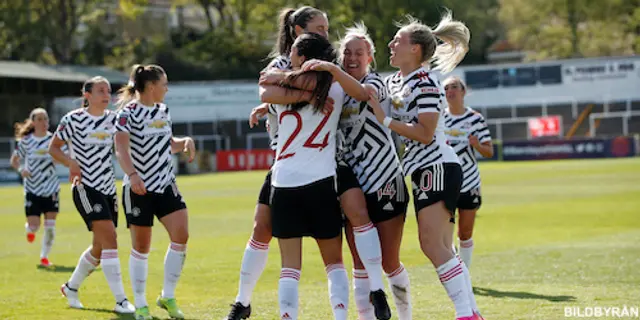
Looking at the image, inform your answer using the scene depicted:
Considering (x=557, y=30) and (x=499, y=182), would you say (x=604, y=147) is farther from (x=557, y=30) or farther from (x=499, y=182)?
(x=557, y=30)

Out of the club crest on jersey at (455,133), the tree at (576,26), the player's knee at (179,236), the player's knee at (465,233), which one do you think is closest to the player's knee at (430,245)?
the player's knee at (179,236)

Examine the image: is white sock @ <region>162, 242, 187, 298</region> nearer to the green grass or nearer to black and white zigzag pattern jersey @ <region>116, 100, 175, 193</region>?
the green grass

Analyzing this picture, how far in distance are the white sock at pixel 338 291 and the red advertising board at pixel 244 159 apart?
4247 centimetres

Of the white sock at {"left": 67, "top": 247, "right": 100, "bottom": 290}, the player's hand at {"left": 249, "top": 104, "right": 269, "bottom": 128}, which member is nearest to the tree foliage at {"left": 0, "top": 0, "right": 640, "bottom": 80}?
the white sock at {"left": 67, "top": 247, "right": 100, "bottom": 290}

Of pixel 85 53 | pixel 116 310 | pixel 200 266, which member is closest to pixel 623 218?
pixel 200 266

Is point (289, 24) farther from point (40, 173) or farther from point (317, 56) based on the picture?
point (40, 173)

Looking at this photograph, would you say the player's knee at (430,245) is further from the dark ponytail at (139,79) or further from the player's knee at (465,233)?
the player's knee at (465,233)

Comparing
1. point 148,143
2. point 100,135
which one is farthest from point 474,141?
point 100,135

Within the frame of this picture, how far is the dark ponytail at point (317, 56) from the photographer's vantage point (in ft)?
23.8

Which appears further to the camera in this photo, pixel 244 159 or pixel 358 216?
pixel 244 159

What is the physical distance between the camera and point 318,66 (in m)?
7.12

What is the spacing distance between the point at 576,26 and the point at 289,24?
74473mm

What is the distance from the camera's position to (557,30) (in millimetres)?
79250

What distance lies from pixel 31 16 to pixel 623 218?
61044 millimetres
